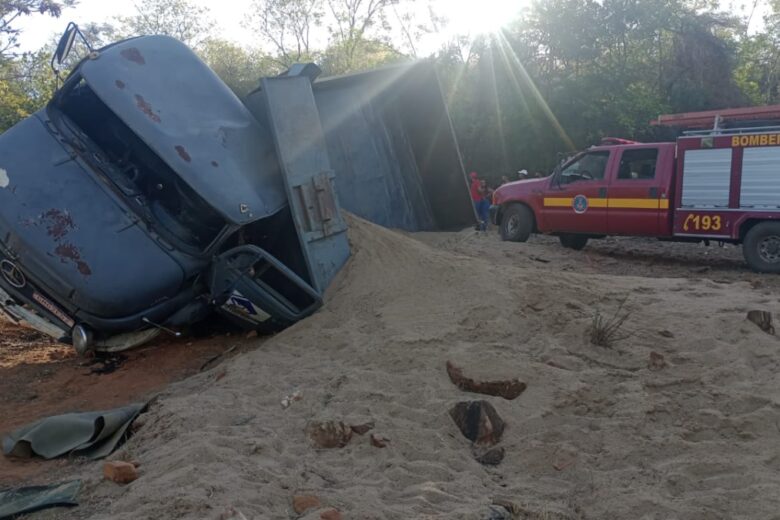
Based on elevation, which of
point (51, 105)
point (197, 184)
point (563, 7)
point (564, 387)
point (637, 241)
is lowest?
point (637, 241)

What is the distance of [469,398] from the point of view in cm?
438

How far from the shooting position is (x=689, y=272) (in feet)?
33.7

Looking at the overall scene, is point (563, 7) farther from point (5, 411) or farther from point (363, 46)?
point (5, 411)

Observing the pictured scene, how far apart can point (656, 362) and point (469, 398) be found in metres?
1.32

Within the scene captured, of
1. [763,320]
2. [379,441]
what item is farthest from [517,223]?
[379,441]

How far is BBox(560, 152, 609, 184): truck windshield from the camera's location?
1176 cm

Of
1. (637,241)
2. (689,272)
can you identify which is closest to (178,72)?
(689,272)

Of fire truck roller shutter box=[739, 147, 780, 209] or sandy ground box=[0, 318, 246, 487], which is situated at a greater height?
fire truck roller shutter box=[739, 147, 780, 209]

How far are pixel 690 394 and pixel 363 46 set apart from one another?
94.0ft

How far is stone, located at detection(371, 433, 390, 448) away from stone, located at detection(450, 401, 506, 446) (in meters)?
0.46

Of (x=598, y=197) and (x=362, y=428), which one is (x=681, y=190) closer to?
(x=598, y=197)

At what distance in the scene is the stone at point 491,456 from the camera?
3.78 m

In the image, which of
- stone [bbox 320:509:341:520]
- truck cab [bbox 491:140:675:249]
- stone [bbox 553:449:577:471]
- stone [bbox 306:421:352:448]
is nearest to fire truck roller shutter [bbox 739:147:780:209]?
truck cab [bbox 491:140:675:249]

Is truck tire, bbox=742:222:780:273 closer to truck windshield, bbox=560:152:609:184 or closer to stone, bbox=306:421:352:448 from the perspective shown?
truck windshield, bbox=560:152:609:184
